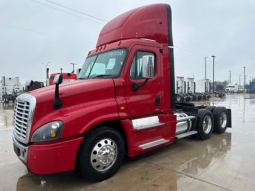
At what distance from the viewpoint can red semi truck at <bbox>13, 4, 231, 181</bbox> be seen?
3.16 meters

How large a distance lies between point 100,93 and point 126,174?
1.64m

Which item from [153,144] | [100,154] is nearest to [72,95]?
[100,154]

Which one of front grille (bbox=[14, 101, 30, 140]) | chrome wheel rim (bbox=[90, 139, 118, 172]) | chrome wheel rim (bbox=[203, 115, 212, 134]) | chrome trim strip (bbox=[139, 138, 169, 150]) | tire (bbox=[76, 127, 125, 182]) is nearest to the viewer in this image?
front grille (bbox=[14, 101, 30, 140])

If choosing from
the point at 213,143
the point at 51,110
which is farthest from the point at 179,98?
the point at 51,110

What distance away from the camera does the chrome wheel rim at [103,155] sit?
11.5 feet

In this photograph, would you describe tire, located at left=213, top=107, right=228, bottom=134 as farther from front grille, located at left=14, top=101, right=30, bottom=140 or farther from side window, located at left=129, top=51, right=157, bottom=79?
front grille, located at left=14, top=101, right=30, bottom=140

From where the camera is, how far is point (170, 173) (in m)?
3.84

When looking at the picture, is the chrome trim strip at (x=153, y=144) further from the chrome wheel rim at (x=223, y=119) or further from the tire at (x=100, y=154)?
the chrome wheel rim at (x=223, y=119)

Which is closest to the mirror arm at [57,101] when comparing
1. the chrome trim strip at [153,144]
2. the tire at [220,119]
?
the chrome trim strip at [153,144]

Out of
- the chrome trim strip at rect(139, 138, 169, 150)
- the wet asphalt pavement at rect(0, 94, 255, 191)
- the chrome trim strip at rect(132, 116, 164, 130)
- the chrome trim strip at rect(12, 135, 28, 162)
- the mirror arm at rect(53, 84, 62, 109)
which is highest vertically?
the mirror arm at rect(53, 84, 62, 109)

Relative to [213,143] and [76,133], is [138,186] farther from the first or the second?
[213,143]

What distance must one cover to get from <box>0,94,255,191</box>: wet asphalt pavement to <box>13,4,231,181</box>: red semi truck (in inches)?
13.3

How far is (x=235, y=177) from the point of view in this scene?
11.9 ft

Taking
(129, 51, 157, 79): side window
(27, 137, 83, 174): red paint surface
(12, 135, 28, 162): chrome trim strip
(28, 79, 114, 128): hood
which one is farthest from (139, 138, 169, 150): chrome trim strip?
(12, 135, 28, 162): chrome trim strip
